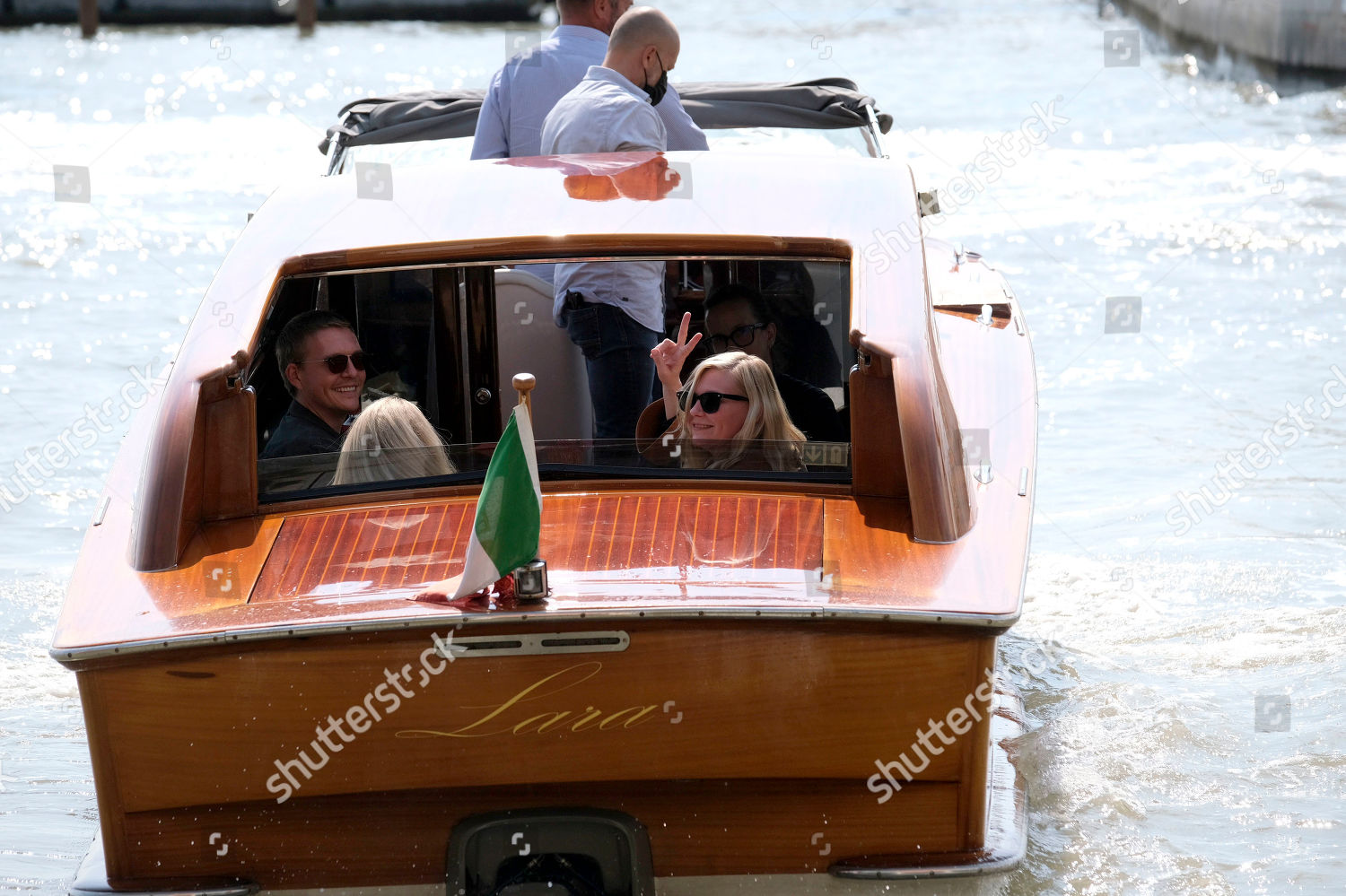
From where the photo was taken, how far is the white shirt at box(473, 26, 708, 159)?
4.86 meters

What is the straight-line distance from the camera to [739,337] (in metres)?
3.98

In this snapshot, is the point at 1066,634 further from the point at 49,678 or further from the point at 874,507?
the point at 49,678

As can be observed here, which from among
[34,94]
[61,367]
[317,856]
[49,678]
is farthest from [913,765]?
[34,94]

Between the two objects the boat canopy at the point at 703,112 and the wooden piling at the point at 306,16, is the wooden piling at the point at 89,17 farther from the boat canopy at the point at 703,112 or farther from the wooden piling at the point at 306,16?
the boat canopy at the point at 703,112

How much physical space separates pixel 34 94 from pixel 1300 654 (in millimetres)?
18328

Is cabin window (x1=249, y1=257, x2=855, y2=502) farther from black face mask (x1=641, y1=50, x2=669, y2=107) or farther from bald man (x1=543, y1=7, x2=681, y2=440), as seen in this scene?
black face mask (x1=641, y1=50, x2=669, y2=107)

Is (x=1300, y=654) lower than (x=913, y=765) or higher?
lower

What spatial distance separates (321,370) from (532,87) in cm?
160

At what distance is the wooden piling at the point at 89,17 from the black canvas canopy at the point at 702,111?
2071 cm

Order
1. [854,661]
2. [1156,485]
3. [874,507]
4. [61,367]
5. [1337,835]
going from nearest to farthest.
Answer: [854,661] → [874,507] → [1337,835] → [1156,485] → [61,367]

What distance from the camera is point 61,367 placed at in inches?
345

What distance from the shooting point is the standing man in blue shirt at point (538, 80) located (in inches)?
191

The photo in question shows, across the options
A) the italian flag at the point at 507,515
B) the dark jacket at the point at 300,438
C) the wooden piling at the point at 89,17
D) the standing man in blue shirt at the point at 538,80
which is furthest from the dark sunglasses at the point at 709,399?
the wooden piling at the point at 89,17

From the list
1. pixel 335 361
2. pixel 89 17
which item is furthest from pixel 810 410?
pixel 89 17
